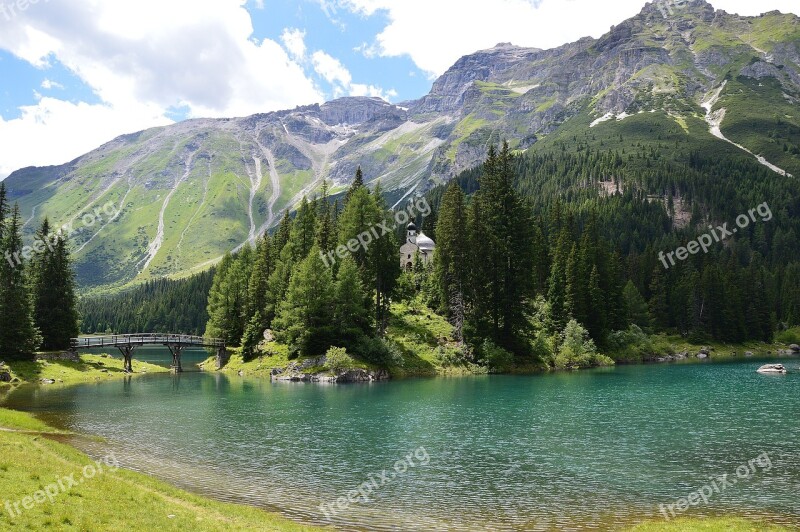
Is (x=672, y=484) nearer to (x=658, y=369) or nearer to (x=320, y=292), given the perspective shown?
(x=320, y=292)

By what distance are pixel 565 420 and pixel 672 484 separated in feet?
54.2

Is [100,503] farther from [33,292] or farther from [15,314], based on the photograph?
[33,292]

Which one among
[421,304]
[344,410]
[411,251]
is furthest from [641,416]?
[411,251]

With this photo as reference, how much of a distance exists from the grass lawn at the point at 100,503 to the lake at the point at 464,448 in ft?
7.97

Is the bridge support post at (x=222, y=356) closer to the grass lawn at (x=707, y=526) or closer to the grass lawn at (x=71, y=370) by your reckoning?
the grass lawn at (x=71, y=370)

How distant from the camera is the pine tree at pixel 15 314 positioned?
7006 cm

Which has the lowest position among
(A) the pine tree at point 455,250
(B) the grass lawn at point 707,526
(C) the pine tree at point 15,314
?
(B) the grass lawn at point 707,526

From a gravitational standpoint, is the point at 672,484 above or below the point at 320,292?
below

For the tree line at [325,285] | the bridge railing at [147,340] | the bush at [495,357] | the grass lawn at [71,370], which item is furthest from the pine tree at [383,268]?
the grass lawn at [71,370]

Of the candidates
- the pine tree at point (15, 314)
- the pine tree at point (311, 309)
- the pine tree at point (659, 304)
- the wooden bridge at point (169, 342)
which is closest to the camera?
the pine tree at point (15, 314)

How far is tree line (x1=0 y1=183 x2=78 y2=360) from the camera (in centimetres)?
7069

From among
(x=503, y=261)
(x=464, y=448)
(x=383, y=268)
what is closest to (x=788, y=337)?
(x=503, y=261)

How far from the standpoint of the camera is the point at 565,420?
42.1 metres

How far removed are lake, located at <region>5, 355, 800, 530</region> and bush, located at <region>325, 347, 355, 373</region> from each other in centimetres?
847
